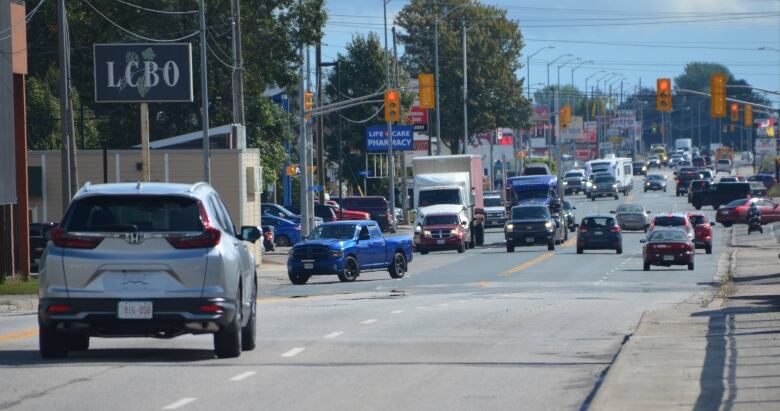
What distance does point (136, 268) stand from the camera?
50.2 feet

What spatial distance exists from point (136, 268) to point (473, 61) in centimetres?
11246

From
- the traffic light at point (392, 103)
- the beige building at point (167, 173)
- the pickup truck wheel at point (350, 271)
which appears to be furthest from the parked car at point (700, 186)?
the pickup truck wheel at point (350, 271)

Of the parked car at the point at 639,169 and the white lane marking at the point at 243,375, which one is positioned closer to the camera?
the white lane marking at the point at 243,375

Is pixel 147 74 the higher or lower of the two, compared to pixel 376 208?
higher

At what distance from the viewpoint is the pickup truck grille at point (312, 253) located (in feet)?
128

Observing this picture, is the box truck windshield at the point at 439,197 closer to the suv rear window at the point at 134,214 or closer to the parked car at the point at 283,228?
the parked car at the point at 283,228

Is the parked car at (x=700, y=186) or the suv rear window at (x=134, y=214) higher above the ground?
the suv rear window at (x=134, y=214)

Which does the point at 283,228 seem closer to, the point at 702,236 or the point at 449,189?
the point at 449,189

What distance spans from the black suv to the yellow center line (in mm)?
39628

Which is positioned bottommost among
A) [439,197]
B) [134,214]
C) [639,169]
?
[439,197]

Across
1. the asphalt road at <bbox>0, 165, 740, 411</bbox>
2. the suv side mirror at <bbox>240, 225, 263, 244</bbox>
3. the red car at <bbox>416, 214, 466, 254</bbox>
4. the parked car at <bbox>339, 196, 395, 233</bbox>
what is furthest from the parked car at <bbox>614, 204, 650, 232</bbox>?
the suv side mirror at <bbox>240, 225, 263, 244</bbox>

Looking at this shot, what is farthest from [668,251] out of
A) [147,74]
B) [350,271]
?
[147,74]

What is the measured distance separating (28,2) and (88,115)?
32.2 ft

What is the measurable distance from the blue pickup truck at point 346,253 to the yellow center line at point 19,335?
1828 centimetres
